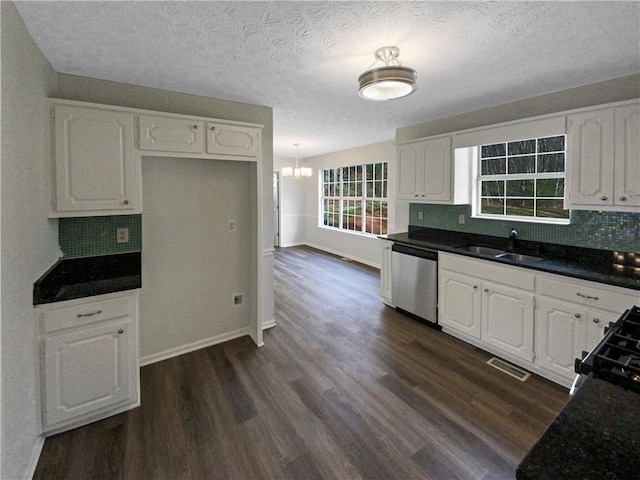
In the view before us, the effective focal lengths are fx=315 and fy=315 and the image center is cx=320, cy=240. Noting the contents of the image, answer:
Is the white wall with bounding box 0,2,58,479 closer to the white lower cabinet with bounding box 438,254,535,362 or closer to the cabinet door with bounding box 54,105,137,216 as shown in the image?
the cabinet door with bounding box 54,105,137,216

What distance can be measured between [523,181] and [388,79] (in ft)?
7.83

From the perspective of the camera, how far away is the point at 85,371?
6.64ft

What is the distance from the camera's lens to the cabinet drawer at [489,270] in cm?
266

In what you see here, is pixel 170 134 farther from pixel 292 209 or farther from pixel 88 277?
pixel 292 209

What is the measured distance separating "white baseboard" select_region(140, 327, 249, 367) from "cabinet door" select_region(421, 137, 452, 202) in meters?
2.66

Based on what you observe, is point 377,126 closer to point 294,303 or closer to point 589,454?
point 294,303

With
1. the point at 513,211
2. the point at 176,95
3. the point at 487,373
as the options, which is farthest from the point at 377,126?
the point at 487,373

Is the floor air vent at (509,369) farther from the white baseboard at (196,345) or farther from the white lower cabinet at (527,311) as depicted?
the white baseboard at (196,345)

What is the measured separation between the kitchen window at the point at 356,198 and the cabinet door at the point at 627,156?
3.88 m

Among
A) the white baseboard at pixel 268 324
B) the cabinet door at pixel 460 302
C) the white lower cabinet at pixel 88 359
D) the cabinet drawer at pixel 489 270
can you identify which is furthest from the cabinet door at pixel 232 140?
the cabinet door at pixel 460 302

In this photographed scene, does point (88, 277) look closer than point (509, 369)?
Yes

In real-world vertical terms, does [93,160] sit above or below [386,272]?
above

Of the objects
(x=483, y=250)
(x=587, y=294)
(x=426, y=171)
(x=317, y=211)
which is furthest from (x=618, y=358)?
(x=317, y=211)

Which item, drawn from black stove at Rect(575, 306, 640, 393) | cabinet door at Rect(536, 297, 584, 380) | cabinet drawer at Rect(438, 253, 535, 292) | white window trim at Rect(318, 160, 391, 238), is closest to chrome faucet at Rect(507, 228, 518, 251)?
cabinet drawer at Rect(438, 253, 535, 292)
